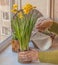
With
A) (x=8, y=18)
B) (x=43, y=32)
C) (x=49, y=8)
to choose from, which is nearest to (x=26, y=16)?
(x=43, y=32)

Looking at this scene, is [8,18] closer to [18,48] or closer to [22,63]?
[18,48]

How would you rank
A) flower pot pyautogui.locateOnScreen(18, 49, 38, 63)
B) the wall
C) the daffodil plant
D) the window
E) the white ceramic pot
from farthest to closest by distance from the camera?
1. the wall
2. the window
3. the white ceramic pot
4. the daffodil plant
5. flower pot pyautogui.locateOnScreen(18, 49, 38, 63)

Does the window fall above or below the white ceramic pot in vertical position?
above

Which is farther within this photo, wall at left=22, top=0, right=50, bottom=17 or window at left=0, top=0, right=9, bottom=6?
wall at left=22, top=0, right=50, bottom=17

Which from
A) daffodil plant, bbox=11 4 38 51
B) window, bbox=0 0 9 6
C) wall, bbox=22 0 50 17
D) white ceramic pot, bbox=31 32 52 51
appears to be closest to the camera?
daffodil plant, bbox=11 4 38 51

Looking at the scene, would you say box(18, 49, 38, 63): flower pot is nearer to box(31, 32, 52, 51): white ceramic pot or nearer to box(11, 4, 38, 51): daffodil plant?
box(11, 4, 38, 51): daffodil plant

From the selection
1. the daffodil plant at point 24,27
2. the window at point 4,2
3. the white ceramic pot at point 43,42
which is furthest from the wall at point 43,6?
the daffodil plant at point 24,27

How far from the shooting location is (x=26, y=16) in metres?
1.26

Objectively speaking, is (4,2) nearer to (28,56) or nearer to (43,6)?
(43,6)

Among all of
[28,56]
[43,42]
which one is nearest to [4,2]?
[43,42]

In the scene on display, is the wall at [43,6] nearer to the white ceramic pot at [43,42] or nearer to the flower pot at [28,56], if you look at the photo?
the white ceramic pot at [43,42]

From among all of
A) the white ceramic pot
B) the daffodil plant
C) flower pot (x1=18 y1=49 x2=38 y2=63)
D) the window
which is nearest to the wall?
the window

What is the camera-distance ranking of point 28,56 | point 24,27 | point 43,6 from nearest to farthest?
point 28,56
point 24,27
point 43,6

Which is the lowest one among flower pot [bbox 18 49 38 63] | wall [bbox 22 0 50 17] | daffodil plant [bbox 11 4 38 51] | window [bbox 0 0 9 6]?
flower pot [bbox 18 49 38 63]
